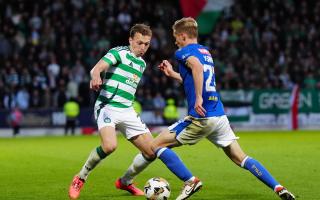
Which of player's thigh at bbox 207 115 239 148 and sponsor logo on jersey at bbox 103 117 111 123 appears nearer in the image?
player's thigh at bbox 207 115 239 148

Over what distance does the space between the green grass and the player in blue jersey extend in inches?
25.2

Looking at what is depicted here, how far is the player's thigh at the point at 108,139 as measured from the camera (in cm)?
861

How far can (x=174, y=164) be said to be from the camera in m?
8.14

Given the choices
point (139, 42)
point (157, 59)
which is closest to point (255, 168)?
point (139, 42)

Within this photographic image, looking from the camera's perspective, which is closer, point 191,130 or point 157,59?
point 191,130

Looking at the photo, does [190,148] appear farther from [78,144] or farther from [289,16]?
[289,16]

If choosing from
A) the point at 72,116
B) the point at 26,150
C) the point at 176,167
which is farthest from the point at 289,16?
the point at 176,167

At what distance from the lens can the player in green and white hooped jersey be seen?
8.74 metres

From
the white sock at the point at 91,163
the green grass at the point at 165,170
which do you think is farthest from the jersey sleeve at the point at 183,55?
the green grass at the point at 165,170

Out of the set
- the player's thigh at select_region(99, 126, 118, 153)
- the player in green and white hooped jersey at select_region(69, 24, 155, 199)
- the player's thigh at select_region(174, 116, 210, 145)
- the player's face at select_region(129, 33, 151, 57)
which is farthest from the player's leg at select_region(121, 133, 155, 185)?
the player's face at select_region(129, 33, 151, 57)

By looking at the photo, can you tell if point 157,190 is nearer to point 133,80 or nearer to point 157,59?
point 133,80

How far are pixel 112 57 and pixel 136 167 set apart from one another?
4.11ft

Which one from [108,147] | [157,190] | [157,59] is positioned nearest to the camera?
[157,190]

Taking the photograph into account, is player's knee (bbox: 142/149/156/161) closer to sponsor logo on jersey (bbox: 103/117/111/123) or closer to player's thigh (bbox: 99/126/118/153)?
player's thigh (bbox: 99/126/118/153)
